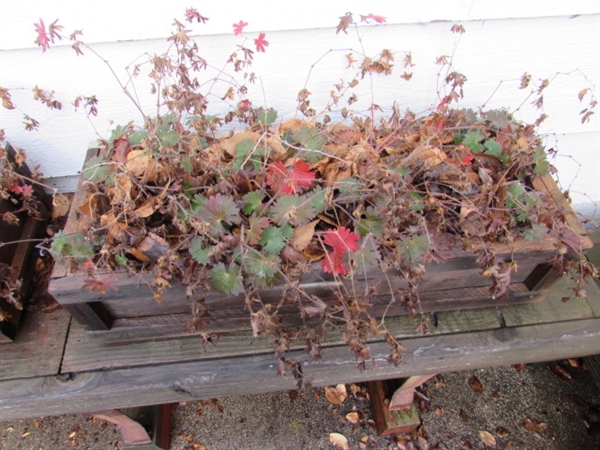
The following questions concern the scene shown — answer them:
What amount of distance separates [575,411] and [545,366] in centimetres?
19

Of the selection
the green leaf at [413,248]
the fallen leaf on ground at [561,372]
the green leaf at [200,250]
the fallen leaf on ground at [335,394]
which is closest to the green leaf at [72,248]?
the green leaf at [200,250]

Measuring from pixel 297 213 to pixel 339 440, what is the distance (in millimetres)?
1154

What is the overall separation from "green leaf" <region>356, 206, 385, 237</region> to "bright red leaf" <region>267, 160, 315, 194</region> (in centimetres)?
15

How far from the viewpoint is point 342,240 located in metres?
0.92

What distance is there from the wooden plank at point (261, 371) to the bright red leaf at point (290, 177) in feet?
1.63

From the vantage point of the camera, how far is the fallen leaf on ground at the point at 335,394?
Result: 1825 millimetres

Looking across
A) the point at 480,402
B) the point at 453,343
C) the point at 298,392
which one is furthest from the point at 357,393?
the point at 453,343

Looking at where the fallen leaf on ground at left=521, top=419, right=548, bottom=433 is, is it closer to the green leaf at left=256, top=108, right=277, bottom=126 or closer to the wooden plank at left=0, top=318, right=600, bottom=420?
the wooden plank at left=0, top=318, right=600, bottom=420

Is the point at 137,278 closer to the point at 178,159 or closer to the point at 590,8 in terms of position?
the point at 178,159

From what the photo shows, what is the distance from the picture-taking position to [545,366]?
1.94 m

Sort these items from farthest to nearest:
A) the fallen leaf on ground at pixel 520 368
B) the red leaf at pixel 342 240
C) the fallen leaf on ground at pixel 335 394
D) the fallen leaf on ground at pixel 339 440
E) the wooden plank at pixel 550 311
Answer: the fallen leaf on ground at pixel 520 368 → the fallen leaf on ground at pixel 335 394 → the fallen leaf on ground at pixel 339 440 → the wooden plank at pixel 550 311 → the red leaf at pixel 342 240

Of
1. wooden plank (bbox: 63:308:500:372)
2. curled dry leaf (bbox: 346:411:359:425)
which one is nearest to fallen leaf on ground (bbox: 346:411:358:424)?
curled dry leaf (bbox: 346:411:359:425)

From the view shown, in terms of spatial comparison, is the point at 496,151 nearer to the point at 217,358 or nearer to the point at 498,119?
the point at 498,119

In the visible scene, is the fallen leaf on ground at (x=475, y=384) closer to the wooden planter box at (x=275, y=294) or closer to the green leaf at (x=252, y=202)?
the wooden planter box at (x=275, y=294)
